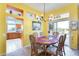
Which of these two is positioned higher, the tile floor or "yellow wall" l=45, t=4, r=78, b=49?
"yellow wall" l=45, t=4, r=78, b=49

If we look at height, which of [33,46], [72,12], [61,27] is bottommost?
[33,46]

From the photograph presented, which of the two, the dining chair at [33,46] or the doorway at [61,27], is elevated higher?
the doorway at [61,27]

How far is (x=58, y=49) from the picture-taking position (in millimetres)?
2180

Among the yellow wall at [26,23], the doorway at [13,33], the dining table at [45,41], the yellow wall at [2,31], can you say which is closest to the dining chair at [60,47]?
the dining table at [45,41]

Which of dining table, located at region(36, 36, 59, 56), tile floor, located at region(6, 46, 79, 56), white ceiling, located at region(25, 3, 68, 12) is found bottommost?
tile floor, located at region(6, 46, 79, 56)

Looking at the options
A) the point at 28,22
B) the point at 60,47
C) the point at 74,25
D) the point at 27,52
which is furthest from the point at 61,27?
the point at 27,52

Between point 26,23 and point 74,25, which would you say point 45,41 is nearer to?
point 26,23

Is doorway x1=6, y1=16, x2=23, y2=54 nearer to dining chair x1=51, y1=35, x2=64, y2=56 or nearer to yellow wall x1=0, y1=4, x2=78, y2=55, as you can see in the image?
yellow wall x1=0, y1=4, x2=78, y2=55

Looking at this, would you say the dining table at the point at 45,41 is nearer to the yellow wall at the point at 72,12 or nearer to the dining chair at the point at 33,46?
the dining chair at the point at 33,46

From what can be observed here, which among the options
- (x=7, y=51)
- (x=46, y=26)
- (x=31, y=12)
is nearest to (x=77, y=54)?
(x=46, y=26)

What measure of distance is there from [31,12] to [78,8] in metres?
0.83

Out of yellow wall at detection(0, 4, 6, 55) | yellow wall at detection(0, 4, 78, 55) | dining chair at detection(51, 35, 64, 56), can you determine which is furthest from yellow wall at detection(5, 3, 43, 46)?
dining chair at detection(51, 35, 64, 56)

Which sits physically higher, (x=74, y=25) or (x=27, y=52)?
(x=74, y=25)

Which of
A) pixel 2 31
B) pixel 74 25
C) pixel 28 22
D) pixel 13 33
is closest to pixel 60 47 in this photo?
pixel 74 25
